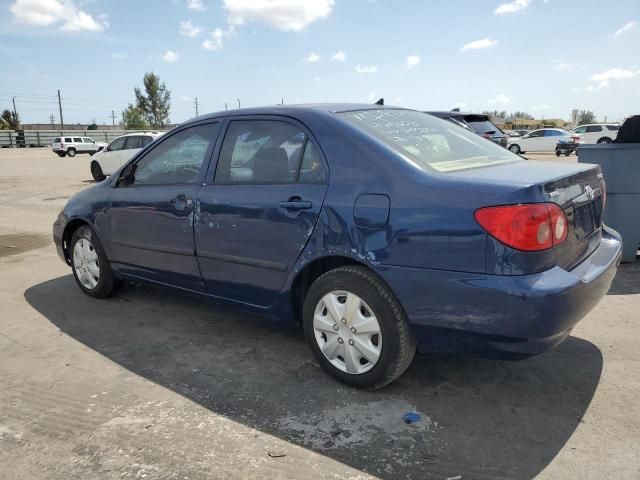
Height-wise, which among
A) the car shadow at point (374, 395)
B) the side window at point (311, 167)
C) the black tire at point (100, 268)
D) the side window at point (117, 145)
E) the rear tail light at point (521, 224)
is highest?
the side window at point (117, 145)

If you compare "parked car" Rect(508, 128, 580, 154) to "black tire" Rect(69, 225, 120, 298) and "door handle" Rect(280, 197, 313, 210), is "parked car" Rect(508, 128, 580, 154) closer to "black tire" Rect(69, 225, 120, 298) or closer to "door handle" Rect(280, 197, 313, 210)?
"black tire" Rect(69, 225, 120, 298)

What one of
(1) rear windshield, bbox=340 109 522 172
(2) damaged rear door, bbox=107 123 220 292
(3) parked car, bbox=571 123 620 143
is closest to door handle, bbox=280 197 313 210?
(1) rear windshield, bbox=340 109 522 172

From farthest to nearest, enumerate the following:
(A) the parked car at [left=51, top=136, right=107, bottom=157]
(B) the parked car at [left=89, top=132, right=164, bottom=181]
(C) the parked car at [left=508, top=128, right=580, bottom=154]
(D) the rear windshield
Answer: (A) the parked car at [left=51, top=136, right=107, bottom=157], (C) the parked car at [left=508, top=128, right=580, bottom=154], (B) the parked car at [left=89, top=132, right=164, bottom=181], (D) the rear windshield

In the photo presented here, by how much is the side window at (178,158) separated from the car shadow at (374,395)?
1.16 m

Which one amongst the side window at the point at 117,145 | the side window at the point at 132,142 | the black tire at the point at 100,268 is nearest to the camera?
the black tire at the point at 100,268

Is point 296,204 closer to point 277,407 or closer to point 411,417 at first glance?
point 277,407

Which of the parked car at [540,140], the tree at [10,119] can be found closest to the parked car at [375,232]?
the parked car at [540,140]

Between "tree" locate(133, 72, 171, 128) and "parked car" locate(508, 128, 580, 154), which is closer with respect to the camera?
"parked car" locate(508, 128, 580, 154)

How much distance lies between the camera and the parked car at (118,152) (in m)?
16.9

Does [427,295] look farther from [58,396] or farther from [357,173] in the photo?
[58,396]

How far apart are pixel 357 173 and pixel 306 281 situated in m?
0.76

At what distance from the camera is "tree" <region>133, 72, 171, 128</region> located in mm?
69625

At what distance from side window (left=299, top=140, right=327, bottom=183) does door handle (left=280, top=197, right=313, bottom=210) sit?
130 millimetres

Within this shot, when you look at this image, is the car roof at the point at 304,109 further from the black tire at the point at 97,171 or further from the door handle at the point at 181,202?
the black tire at the point at 97,171
